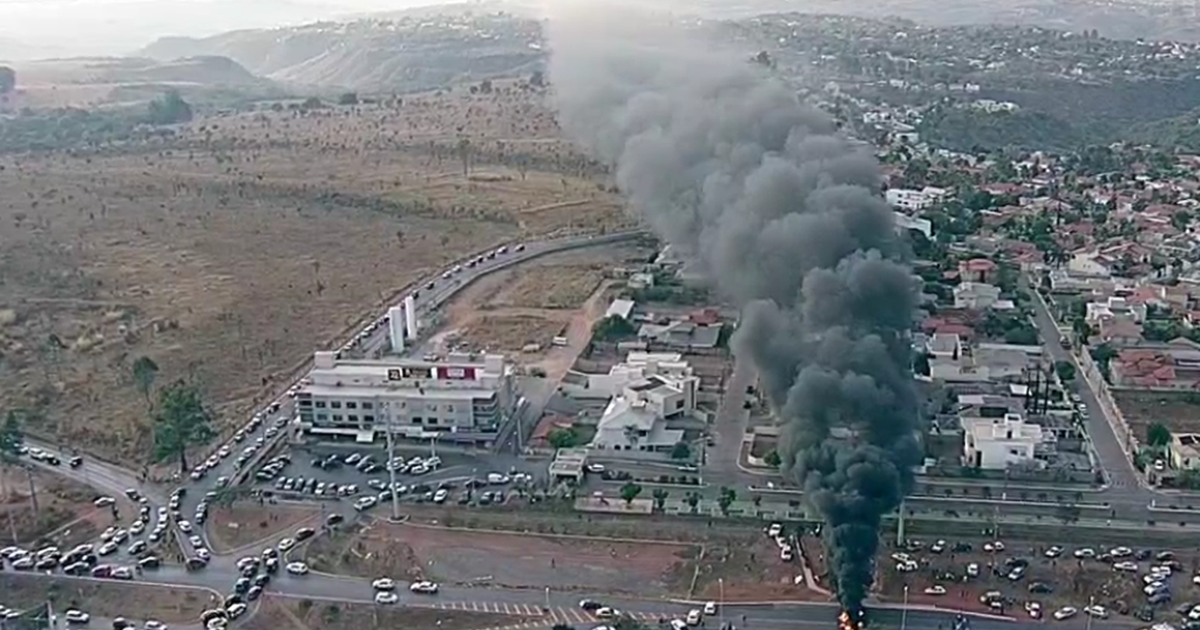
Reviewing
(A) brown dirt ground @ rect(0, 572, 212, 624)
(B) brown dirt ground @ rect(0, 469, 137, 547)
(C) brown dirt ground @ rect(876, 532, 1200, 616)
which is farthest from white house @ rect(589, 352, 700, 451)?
(B) brown dirt ground @ rect(0, 469, 137, 547)

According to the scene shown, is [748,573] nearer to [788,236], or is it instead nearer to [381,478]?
[381,478]

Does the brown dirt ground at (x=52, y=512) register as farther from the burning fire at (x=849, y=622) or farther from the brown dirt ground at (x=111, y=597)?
the burning fire at (x=849, y=622)

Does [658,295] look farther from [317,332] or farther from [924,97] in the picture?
[924,97]

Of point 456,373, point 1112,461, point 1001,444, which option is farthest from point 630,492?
point 1112,461

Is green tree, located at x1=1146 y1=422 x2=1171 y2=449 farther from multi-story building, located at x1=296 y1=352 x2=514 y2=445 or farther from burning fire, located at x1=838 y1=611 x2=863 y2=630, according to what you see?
multi-story building, located at x1=296 y1=352 x2=514 y2=445

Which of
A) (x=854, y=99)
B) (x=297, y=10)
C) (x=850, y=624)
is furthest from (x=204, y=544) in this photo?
(x=297, y=10)

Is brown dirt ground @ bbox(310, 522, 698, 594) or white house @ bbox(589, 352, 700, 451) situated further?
white house @ bbox(589, 352, 700, 451)
